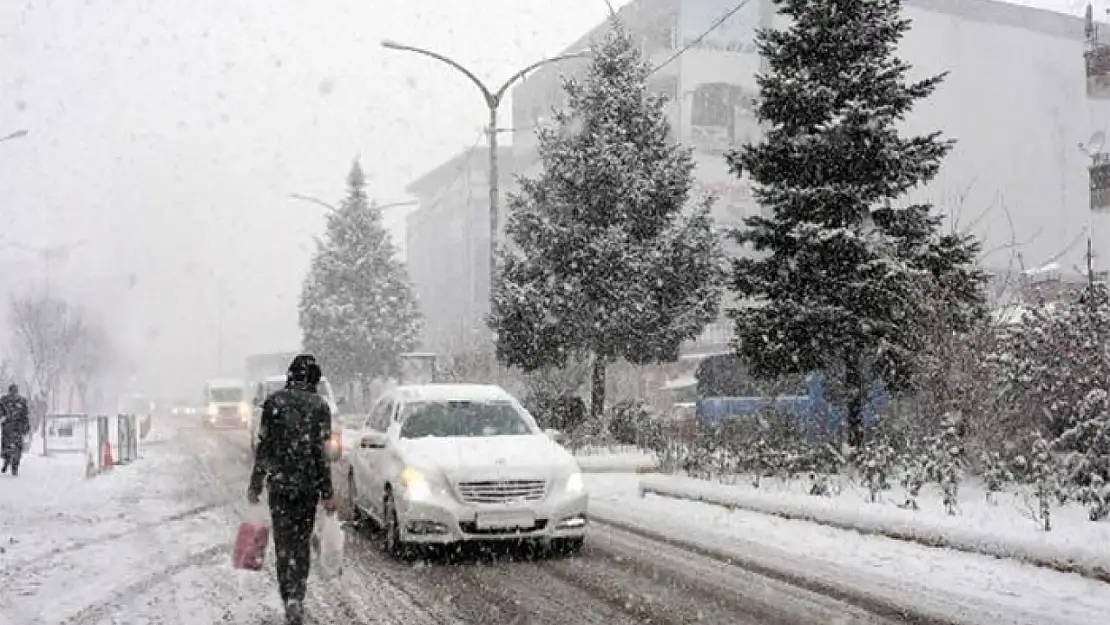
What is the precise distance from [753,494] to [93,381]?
3856 inches

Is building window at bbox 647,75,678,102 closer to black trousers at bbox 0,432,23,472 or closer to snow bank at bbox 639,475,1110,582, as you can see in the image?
black trousers at bbox 0,432,23,472

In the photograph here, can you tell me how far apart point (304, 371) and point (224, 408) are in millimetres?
41513

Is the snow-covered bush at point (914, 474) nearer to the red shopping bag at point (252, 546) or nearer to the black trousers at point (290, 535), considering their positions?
the black trousers at point (290, 535)

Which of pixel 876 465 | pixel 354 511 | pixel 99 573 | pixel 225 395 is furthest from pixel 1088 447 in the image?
pixel 225 395

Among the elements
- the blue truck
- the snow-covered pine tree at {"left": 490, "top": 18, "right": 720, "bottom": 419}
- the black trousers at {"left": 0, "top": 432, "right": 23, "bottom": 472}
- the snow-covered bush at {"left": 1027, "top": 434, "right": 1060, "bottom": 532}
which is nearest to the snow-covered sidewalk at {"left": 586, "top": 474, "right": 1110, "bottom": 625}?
the snow-covered bush at {"left": 1027, "top": 434, "right": 1060, "bottom": 532}

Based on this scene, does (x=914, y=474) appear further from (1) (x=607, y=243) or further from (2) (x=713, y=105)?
(2) (x=713, y=105)

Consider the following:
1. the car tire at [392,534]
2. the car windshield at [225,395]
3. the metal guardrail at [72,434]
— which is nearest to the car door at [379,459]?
the car tire at [392,534]

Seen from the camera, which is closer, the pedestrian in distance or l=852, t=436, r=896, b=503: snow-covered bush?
the pedestrian in distance

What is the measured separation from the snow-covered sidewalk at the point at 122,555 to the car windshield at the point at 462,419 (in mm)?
2180

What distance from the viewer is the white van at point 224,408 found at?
4697 cm

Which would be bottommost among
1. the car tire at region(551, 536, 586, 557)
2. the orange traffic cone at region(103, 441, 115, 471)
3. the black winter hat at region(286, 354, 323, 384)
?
the orange traffic cone at region(103, 441, 115, 471)

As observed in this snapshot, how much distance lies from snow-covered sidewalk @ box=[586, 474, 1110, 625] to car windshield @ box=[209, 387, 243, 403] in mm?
36918

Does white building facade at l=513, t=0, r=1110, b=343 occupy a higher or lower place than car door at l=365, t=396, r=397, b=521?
higher

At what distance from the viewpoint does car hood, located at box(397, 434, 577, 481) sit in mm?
9727
